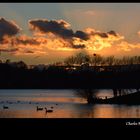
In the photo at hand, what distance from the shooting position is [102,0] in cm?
480

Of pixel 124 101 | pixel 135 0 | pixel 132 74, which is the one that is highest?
pixel 135 0

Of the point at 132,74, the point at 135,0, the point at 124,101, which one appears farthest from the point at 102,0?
the point at 124,101
